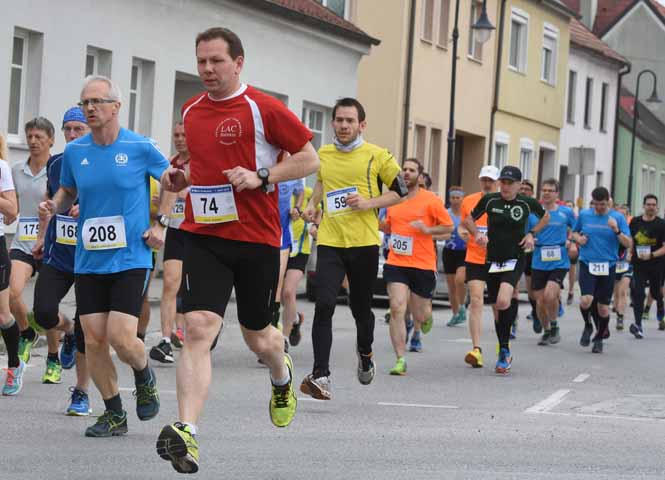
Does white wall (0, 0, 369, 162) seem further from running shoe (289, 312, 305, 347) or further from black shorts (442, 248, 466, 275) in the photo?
running shoe (289, 312, 305, 347)

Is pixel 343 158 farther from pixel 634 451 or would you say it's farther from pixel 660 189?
pixel 660 189

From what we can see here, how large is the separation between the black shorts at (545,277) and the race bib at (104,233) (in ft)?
33.4

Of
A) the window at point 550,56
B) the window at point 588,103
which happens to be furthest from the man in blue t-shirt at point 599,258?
the window at point 588,103

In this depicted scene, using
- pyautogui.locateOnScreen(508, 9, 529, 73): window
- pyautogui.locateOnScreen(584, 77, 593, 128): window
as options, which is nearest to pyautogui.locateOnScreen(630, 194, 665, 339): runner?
pyautogui.locateOnScreen(508, 9, 529, 73): window

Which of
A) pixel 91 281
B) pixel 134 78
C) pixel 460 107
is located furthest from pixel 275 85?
pixel 91 281

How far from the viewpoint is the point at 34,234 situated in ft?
35.7

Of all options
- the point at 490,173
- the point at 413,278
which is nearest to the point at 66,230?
the point at 413,278

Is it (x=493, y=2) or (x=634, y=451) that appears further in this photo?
(x=493, y=2)

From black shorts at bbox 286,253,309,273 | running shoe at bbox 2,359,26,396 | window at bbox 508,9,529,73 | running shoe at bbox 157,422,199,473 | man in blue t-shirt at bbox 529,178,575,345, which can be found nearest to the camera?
running shoe at bbox 157,422,199,473

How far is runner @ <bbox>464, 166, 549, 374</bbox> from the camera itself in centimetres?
1427

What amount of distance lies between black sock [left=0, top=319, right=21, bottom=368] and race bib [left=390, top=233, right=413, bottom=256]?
172 inches

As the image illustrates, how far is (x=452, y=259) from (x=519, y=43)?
23917 mm

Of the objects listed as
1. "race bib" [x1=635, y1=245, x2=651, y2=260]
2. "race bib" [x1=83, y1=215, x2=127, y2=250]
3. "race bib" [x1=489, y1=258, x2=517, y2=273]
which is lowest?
"race bib" [x1=489, y1=258, x2=517, y2=273]

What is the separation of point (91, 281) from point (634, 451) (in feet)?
10.6
